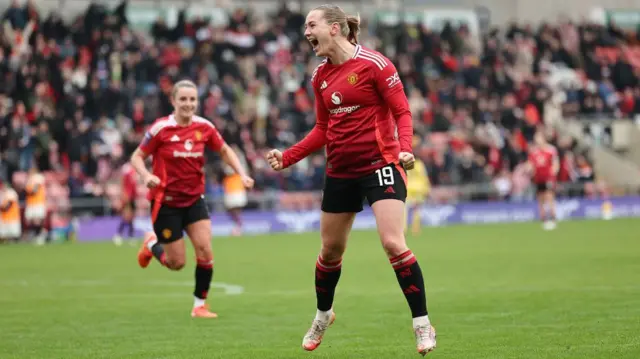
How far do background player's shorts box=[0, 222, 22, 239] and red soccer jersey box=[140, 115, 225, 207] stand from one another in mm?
18885

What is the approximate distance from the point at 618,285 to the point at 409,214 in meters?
22.9

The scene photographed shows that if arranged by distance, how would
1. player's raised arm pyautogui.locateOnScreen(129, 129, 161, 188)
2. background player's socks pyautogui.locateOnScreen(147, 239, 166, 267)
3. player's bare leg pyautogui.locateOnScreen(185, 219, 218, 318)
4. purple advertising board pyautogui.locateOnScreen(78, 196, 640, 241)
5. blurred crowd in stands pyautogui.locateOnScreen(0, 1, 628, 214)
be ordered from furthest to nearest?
purple advertising board pyautogui.locateOnScreen(78, 196, 640, 241)
blurred crowd in stands pyautogui.locateOnScreen(0, 1, 628, 214)
background player's socks pyautogui.locateOnScreen(147, 239, 166, 267)
player's raised arm pyautogui.locateOnScreen(129, 129, 161, 188)
player's bare leg pyautogui.locateOnScreen(185, 219, 218, 318)

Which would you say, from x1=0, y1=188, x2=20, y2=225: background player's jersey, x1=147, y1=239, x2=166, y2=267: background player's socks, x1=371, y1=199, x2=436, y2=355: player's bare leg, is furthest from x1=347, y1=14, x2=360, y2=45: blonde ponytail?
x1=0, y1=188, x2=20, y2=225: background player's jersey

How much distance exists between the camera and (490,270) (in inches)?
711

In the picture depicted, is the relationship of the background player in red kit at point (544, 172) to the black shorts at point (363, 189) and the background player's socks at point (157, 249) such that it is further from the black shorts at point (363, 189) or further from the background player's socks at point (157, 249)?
the black shorts at point (363, 189)

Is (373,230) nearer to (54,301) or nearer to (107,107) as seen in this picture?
(107,107)

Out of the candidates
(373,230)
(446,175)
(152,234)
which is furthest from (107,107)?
(152,234)

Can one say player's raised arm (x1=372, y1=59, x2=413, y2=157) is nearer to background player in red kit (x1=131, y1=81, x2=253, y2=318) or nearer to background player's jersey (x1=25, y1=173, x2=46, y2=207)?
background player in red kit (x1=131, y1=81, x2=253, y2=318)

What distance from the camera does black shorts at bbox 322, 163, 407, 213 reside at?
8.70 meters

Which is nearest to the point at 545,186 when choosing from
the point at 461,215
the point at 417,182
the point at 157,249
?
the point at 417,182

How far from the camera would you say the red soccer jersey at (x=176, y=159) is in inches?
508

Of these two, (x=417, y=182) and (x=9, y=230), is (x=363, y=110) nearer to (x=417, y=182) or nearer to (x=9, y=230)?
(x=417, y=182)

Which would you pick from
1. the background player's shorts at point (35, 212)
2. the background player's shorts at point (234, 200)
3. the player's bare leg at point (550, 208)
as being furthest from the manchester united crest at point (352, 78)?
the background player's shorts at point (234, 200)

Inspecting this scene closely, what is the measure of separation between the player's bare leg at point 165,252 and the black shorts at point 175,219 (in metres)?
0.10
